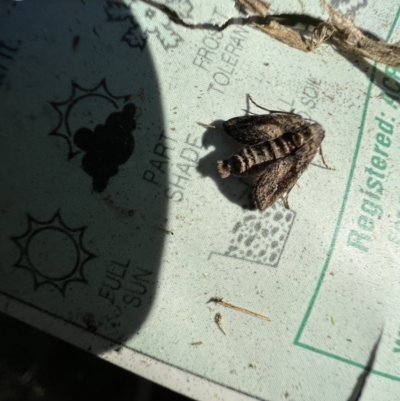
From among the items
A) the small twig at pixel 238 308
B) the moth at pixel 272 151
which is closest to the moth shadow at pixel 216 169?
the moth at pixel 272 151

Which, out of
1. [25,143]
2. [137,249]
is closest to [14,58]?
[25,143]

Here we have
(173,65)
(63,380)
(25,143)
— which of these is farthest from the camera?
(63,380)

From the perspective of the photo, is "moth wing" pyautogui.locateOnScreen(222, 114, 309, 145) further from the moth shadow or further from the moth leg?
the moth leg

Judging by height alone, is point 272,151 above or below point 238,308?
above

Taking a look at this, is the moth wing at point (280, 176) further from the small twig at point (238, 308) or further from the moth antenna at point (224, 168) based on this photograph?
the small twig at point (238, 308)

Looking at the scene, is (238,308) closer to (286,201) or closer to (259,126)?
(286,201)

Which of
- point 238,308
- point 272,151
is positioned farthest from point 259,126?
point 238,308

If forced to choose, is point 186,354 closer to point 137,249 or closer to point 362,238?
point 137,249
